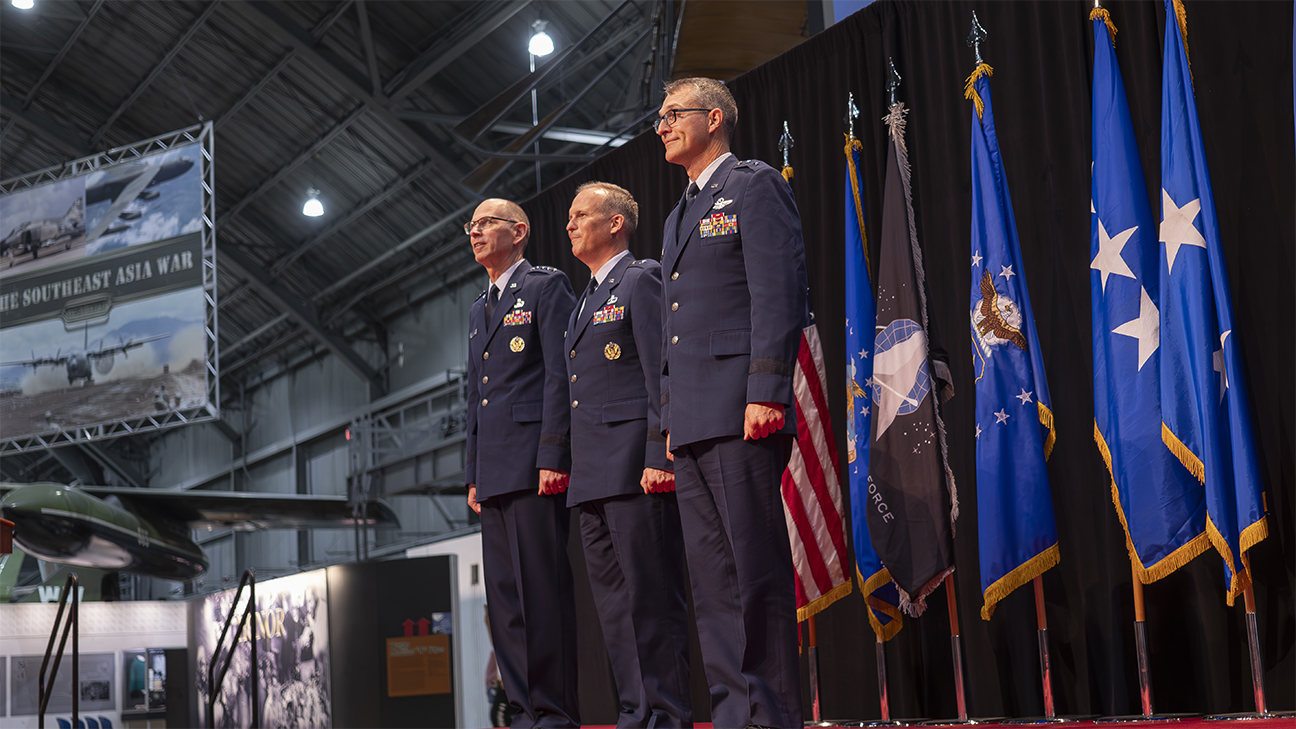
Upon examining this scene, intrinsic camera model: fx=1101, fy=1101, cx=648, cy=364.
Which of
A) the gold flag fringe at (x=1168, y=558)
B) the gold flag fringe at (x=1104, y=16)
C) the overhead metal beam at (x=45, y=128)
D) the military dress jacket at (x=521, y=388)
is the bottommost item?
the gold flag fringe at (x=1168, y=558)

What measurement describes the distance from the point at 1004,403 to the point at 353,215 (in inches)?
530

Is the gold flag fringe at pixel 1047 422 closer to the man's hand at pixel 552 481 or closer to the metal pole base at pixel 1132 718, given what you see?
the metal pole base at pixel 1132 718

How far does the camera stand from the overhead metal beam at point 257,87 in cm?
1365

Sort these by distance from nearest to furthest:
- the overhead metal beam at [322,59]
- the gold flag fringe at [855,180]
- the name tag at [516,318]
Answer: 1. the name tag at [516,318]
2. the gold flag fringe at [855,180]
3. the overhead metal beam at [322,59]

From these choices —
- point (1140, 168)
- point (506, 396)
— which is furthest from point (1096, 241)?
point (506, 396)

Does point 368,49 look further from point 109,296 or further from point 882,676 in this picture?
point 882,676

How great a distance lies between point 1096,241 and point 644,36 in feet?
Result: 23.5

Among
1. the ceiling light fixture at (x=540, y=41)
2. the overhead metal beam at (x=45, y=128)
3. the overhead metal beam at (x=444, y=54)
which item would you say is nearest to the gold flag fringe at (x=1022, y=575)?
the ceiling light fixture at (x=540, y=41)

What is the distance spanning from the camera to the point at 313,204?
15.7m

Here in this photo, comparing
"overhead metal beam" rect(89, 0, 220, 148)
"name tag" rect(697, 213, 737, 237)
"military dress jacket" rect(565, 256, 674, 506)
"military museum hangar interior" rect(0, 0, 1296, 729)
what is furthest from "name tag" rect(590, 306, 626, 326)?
"overhead metal beam" rect(89, 0, 220, 148)

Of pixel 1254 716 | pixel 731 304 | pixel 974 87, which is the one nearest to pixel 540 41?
pixel 974 87

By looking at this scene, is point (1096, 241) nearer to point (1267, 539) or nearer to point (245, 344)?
point (1267, 539)

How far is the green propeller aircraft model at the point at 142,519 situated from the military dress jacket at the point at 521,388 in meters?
9.79

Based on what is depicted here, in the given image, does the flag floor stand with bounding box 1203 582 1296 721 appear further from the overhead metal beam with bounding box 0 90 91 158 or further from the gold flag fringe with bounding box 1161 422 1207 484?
the overhead metal beam with bounding box 0 90 91 158
